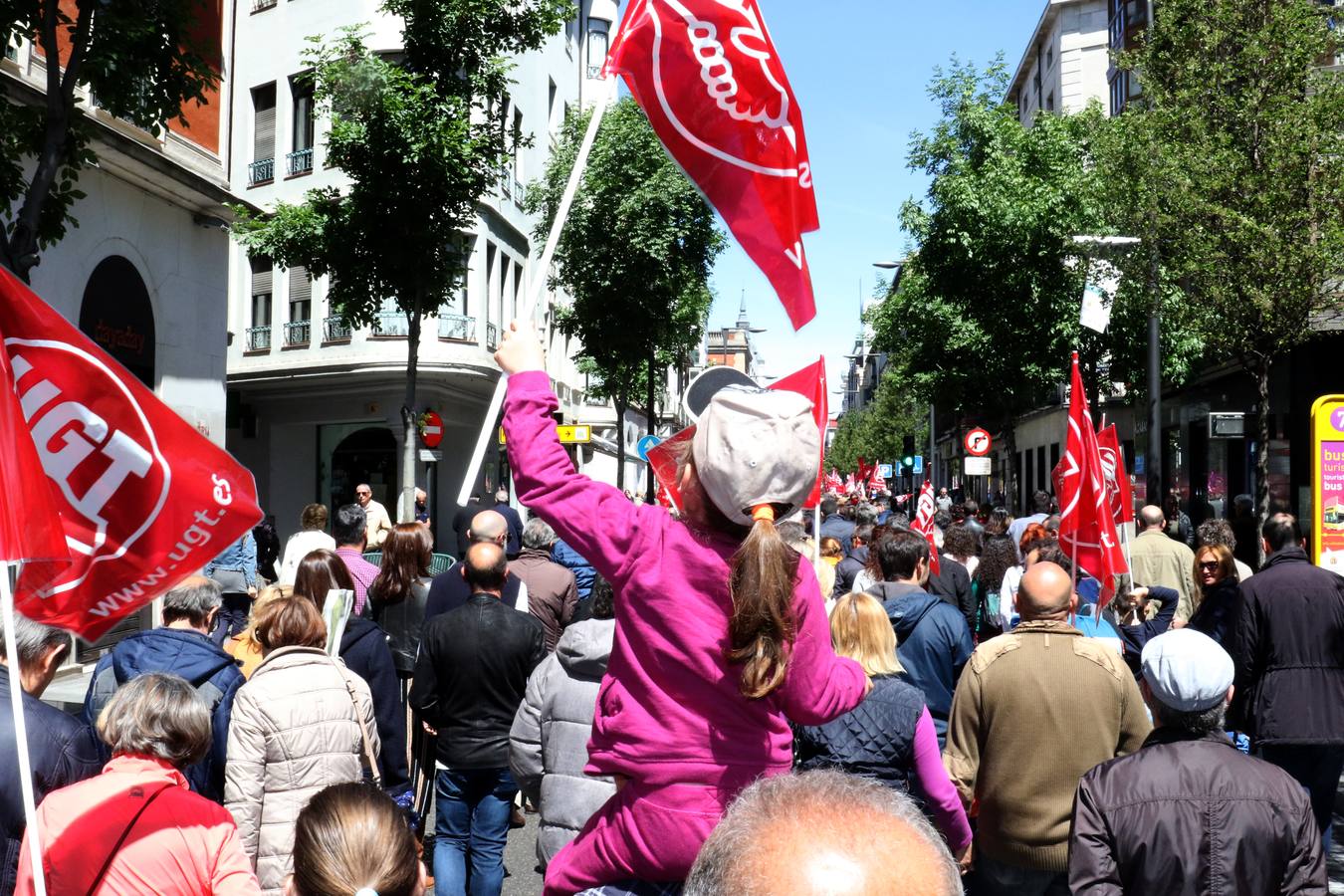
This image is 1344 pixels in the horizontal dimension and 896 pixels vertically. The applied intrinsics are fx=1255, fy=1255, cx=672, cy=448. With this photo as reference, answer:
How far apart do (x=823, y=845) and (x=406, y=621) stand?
6.38 m

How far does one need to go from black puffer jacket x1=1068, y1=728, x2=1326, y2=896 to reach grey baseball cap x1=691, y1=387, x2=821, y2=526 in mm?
1462

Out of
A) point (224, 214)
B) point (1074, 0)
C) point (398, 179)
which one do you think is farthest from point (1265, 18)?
point (1074, 0)

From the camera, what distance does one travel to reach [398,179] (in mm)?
17688

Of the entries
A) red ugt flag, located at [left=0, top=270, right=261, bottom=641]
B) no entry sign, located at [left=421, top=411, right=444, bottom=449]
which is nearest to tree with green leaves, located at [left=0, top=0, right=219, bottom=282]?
red ugt flag, located at [left=0, top=270, right=261, bottom=641]

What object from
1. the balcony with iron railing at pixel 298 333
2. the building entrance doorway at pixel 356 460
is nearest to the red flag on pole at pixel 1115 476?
the building entrance doorway at pixel 356 460

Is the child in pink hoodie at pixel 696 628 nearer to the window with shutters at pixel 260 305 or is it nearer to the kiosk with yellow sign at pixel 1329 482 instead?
the kiosk with yellow sign at pixel 1329 482

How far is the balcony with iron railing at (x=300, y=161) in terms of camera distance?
29.8 m

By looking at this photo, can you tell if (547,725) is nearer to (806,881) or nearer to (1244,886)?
(1244,886)

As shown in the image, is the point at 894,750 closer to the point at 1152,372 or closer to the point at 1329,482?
the point at 1329,482

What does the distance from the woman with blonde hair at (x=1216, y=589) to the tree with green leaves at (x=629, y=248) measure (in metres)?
21.7

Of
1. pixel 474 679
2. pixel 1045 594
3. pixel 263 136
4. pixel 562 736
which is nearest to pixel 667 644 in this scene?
pixel 562 736

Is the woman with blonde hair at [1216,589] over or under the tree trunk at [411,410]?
under

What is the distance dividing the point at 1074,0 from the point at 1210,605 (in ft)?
166

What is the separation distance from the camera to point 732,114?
16.3 ft
